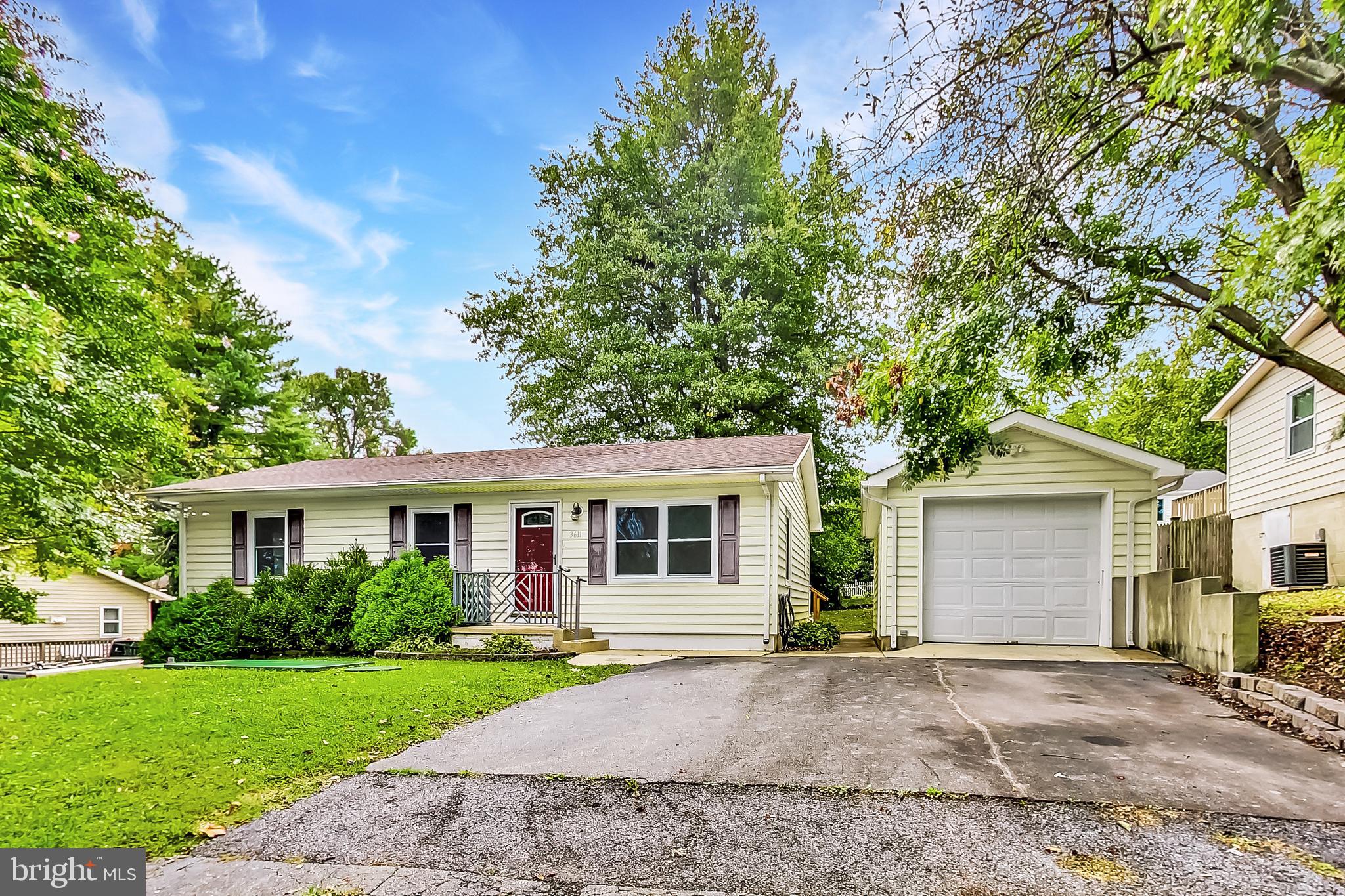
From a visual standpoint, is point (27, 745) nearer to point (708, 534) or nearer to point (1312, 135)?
point (708, 534)

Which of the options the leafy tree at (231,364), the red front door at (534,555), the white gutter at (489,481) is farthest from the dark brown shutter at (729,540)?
the leafy tree at (231,364)

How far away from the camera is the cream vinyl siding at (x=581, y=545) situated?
11.3m

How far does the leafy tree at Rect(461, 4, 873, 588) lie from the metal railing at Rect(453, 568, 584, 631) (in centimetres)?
722

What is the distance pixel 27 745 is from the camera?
4.39m

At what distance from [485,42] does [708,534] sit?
29.9ft

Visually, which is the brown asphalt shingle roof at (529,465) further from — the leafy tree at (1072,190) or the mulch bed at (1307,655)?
Result: the mulch bed at (1307,655)

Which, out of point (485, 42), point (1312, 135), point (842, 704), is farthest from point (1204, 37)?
point (485, 42)

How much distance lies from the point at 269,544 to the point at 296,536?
0.68 metres

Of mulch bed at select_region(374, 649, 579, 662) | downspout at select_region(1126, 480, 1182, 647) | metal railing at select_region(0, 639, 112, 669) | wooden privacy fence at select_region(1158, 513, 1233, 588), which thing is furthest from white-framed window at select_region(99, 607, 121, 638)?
wooden privacy fence at select_region(1158, 513, 1233, 588)

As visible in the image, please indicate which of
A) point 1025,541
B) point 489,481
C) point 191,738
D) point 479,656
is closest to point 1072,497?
point 1025,541

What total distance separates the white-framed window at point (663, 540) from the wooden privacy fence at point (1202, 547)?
8.56 metres

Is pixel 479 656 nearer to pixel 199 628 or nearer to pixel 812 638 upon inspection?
pixel 812 638

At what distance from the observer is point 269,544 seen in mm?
13562

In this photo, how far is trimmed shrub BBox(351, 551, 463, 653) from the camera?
1117 cm
